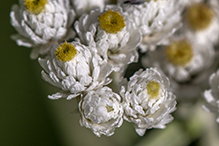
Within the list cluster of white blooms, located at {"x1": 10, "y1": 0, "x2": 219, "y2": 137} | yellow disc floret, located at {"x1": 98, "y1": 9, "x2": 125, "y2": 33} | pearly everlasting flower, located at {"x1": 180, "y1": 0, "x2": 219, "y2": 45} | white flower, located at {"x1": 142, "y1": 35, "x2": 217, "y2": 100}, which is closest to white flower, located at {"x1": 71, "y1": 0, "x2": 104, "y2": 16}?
cluster of white blooms, located at {"x1": 10, "y1": 0, "x2": 219, "y2": 137}

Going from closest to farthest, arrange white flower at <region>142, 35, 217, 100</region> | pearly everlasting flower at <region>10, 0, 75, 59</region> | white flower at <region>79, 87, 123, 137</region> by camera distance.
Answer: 1. white flower at <region>79, 87, 123, 137</region>
2. pearly everlasting flower at <region>10, 0, 75, 59</region>
3. white flower at <region>142, 35, 217, 100</region>

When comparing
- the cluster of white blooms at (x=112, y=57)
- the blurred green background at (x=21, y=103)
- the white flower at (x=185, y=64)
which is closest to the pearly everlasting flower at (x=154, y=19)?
the cluster of white blooms at (x=112, y=57)

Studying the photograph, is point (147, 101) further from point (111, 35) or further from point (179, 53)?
point (179, 53)

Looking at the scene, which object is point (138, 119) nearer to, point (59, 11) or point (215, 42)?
point (59, 11)

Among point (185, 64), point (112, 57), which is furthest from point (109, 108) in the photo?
point (185, 64)

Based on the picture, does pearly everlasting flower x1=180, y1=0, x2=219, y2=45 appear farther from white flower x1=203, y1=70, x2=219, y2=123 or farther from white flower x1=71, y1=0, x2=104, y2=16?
white flower x1=71, y1=0, x2=104, y2=16
